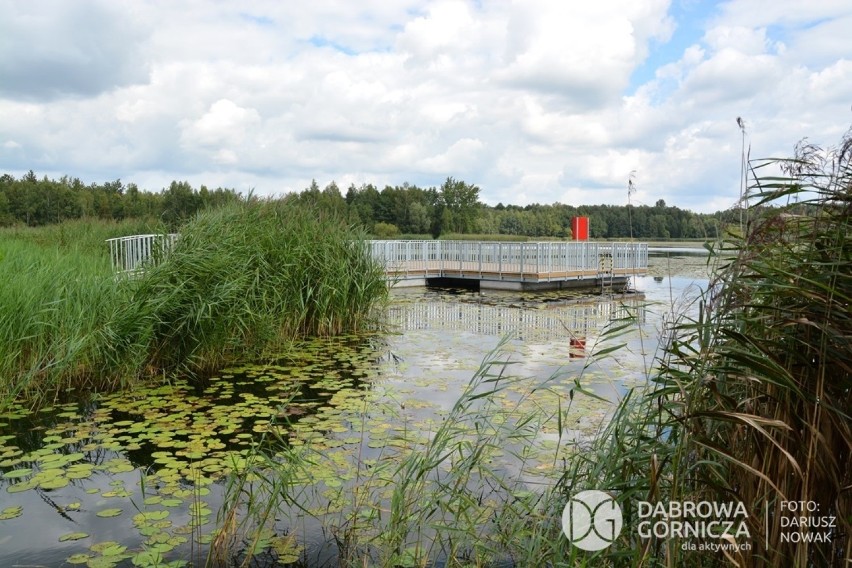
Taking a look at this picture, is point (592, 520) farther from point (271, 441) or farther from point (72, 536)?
point (72, 536)

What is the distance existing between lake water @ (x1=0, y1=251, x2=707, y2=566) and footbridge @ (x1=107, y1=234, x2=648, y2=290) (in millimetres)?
9736

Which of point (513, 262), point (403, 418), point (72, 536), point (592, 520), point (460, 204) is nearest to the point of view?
point (592, 520)

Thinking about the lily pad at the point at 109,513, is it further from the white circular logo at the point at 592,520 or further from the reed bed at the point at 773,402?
the white circular logo at the point at 592,520

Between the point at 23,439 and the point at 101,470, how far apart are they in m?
0.94

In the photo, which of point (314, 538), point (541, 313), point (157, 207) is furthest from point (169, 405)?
point (157, 207)

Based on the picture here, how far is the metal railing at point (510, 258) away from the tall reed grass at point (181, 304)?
8.74 meters

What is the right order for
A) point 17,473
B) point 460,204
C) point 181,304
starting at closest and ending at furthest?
point 17,473 → point 181,304 → point 460,204

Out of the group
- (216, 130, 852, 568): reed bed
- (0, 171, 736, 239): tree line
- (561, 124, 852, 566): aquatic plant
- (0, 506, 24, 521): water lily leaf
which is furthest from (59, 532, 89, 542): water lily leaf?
(0, 171, 736, 239): tree line

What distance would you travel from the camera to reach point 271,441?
3.35 m

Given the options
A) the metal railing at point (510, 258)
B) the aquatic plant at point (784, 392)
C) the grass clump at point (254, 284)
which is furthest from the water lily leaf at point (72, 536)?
the metal railing at point (510, 258)

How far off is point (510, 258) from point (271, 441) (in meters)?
15.0

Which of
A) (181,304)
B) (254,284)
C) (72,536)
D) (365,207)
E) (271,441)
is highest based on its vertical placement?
Result: (365,207)

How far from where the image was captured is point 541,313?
39.4 feet

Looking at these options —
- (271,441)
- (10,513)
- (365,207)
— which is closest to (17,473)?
(10,513)
